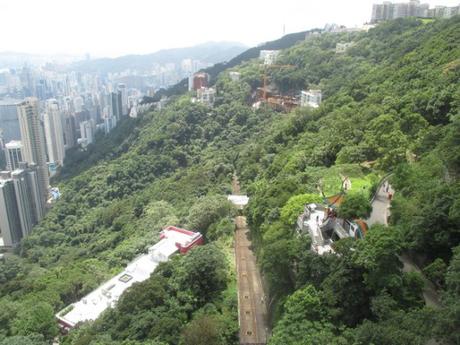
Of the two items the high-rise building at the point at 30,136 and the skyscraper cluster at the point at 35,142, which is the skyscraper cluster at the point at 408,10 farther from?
the high-rise building at the point at 30,136

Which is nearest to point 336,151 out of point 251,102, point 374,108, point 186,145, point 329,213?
point 374,108

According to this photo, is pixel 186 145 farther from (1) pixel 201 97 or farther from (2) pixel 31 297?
(2) pixel 31 297

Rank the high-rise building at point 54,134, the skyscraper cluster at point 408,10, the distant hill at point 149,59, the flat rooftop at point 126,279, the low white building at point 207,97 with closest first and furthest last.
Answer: the flat rooftop at point 126,279 < the low white building at point 207,97 < the skyscraper cluster at point 408,10 < the high-rise building at point 54,134 < the distant hill at point 149,59

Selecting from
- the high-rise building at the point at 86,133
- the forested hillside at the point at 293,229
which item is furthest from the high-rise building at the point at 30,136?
the high-rise building at the point at 86,133

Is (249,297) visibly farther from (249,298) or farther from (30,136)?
(30,136)

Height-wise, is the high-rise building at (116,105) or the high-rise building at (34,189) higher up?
the high-rise building at (116,105)

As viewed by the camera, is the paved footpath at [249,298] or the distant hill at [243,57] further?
the distant hill at [243,57]
